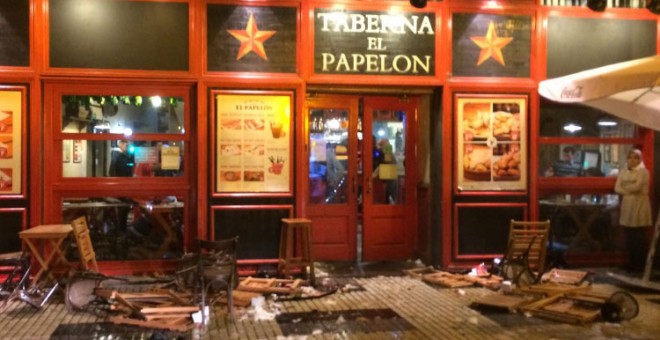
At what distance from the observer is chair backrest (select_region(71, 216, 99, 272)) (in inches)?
318

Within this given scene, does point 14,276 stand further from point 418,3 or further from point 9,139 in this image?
point 418,3

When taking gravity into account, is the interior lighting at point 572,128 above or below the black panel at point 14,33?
below

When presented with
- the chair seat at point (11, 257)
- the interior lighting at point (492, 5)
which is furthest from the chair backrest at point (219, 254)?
the interior lighting at point (492, 5)

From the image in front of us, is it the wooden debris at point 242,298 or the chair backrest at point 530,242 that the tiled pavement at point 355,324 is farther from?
the chair backrest at point 530,242

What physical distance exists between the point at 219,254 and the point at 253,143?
211cm

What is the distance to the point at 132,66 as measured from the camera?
29.6ft

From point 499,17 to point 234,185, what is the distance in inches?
174

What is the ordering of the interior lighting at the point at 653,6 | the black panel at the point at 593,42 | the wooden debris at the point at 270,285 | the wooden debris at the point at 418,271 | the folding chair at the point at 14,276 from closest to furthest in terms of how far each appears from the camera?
the folding chair at the point at 14,276 → the wooden debris at the point at 270,285 → the interior lighting at the point at 653,6 → the wooden debris at the point at 418,271 → the black panel at the point at 593,42

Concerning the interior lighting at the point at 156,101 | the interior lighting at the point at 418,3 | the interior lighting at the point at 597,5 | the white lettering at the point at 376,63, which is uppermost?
the interior lighting at the point at 597,5

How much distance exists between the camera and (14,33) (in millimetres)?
8758

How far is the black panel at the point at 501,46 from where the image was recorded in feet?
32.3

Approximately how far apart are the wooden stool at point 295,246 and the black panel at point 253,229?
0.15 m

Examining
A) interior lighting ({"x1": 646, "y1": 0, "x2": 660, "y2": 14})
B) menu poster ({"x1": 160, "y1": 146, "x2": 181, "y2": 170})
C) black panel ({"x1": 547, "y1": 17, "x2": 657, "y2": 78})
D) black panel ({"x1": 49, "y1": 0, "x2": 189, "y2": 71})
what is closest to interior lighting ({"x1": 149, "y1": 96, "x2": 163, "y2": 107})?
black panel ({"x1": 49, "y1": 0, "x2": 189, "y2": 71})

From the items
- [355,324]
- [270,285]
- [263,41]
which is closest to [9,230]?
[270,285]
